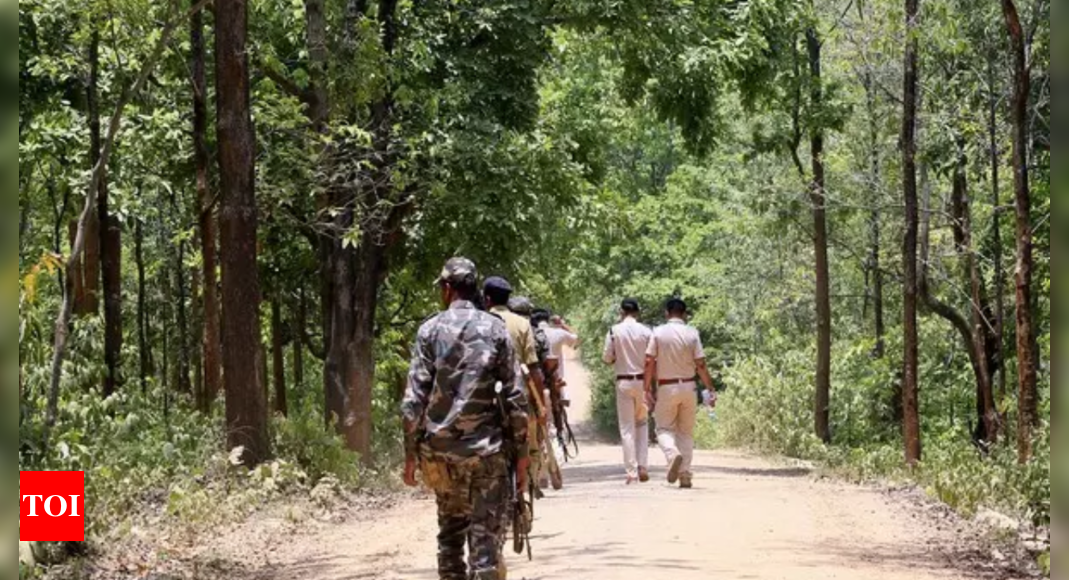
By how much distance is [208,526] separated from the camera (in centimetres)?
1332

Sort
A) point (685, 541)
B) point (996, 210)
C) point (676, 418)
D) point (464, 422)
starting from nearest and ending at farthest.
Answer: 1. point (464, 422)
2. point (685, 541)
3. point (676, 418)
4. point (996, 210)

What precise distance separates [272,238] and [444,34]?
6.05 metres

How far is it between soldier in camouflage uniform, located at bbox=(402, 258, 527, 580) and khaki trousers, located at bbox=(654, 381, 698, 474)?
26.8 ft

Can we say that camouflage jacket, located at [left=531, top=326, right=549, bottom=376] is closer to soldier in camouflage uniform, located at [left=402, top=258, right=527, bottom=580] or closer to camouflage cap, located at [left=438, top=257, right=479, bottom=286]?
camouflage cap, located at [left=438, top=257, right=479, bottom=286]

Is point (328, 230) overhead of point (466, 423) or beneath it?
overhead

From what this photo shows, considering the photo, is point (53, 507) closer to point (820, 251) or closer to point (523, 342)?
point (523, 342)

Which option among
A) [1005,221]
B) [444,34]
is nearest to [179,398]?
[444,34]

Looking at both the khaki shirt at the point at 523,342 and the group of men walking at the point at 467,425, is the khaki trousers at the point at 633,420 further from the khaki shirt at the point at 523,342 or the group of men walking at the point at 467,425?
the group of men walking at the point at 467,425

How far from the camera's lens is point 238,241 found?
1639 centimetres

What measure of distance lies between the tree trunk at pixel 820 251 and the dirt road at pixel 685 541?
1215 cm

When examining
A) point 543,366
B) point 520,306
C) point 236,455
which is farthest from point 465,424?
point 236,455

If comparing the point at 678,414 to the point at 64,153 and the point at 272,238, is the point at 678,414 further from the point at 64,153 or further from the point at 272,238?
the point at 272,238

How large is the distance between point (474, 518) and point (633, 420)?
9.05 metres

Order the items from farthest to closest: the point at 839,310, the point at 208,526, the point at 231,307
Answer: the point at 839,310 → the point at 231,307 → the point at 208,526
